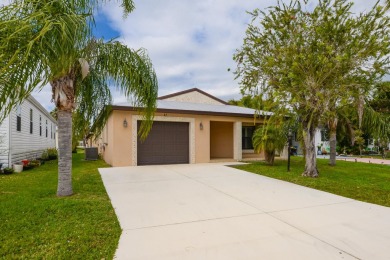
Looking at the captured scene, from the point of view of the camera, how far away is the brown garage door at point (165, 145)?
13383 mm

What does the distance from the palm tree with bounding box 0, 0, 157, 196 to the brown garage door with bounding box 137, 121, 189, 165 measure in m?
5.52

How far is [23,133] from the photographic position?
45.1ft

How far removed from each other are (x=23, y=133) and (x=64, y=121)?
9.83 meters

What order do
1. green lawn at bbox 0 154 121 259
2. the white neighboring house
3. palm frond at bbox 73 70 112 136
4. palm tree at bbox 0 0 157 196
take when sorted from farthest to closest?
1. the white neighboring house
2. palm frond at bbox 73 70 112 136
3. green lawn at bbox 0 154 121 259
4. palm tree at bbox 0 0 157 196

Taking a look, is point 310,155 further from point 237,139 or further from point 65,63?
point 65,63

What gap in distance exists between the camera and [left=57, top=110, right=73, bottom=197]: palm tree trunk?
6.24 meters

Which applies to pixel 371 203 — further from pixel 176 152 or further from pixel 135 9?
pixel 176 152

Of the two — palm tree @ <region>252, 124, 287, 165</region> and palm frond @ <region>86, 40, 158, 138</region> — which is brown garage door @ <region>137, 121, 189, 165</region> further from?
palm frond @ <region>86, 40, 158, 138</region>

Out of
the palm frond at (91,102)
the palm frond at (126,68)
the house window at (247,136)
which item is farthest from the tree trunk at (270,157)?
the palm frond at (91,102)

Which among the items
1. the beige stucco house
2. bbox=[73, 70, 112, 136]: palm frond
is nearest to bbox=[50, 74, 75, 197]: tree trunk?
bbox=[73, 70, 112, 136]: palm frond

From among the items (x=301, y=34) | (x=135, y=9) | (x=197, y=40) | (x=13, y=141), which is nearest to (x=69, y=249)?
(x=135, y=9)

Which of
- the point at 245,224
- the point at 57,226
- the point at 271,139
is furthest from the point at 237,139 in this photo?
the point at 57,226

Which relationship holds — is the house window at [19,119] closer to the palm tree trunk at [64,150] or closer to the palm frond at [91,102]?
the palm frond at [91,102]

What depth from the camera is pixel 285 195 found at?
6621 mm
